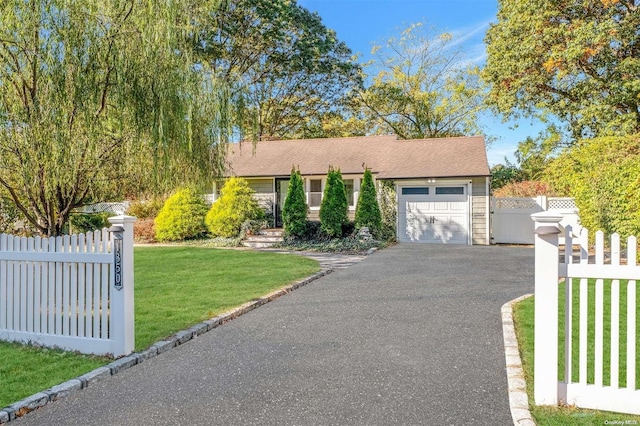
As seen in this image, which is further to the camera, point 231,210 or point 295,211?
point 231,210

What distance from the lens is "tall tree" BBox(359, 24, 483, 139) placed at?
88.5 ft

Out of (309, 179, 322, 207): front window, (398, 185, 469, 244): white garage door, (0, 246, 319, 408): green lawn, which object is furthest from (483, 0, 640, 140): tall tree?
(0, 246, 319, 408): green lawn

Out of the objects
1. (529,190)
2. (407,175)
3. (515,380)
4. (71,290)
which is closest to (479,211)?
(407,175)

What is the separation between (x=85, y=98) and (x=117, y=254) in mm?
2183

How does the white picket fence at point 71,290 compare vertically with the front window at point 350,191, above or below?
below

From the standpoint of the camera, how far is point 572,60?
1584 centimetres

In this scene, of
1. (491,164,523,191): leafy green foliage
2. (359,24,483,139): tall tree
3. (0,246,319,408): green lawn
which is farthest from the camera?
(359,24,483,139): tall tree

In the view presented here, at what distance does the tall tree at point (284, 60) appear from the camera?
2309cm

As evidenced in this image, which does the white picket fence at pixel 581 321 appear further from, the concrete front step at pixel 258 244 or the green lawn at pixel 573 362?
the concrete front step at pixel 258 244

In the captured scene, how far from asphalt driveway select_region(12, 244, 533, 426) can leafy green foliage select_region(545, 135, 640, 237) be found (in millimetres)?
5418

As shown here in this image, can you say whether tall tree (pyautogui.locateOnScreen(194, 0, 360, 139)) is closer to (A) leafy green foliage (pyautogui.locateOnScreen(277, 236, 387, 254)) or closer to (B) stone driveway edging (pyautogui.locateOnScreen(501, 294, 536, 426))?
(A) leafy green foliage (pyautogui.locateOnScreen(277, 236, 387, 254))

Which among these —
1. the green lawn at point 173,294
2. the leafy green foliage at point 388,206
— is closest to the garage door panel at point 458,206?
the leafy green foliage at point 388,206

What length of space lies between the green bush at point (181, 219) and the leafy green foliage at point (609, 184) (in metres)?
13.3

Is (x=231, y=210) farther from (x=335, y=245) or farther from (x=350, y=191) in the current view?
(x=350, y=191)
